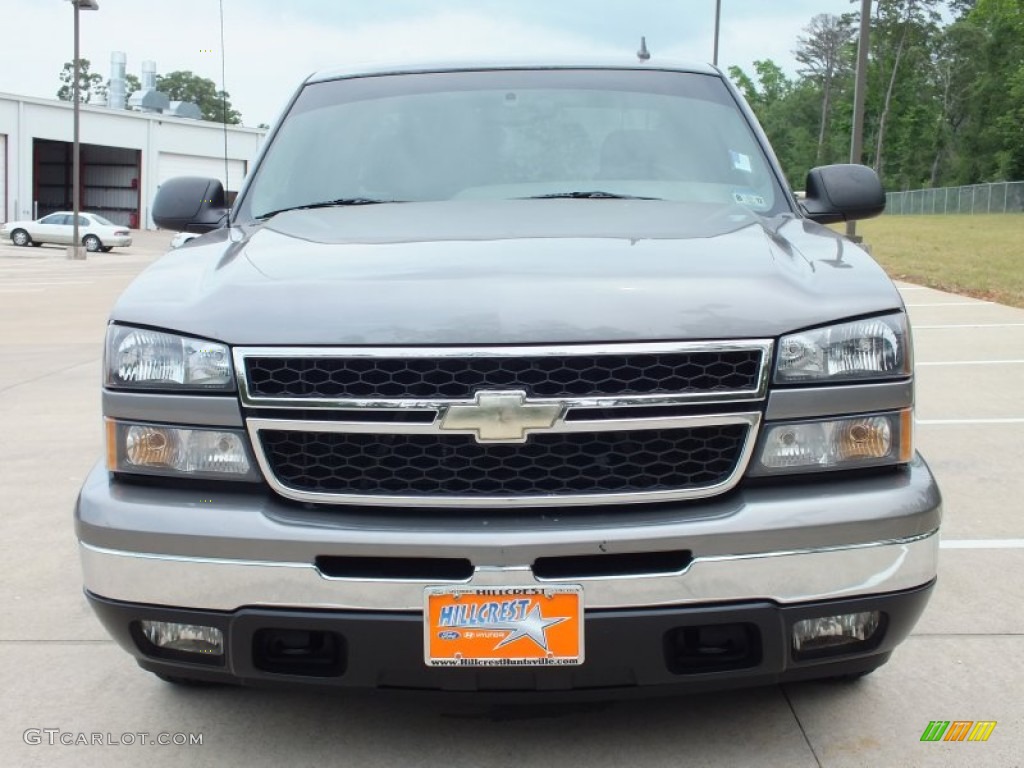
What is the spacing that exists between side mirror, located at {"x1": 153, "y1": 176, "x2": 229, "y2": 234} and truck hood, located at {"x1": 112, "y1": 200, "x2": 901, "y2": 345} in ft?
2.50

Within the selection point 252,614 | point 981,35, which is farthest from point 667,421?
point 981,35

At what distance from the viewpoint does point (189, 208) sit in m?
Answer: 3.98

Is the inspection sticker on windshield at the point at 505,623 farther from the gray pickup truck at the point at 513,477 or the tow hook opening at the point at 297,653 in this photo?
the tow hook opening at the point at 297,653

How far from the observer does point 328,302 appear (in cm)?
260

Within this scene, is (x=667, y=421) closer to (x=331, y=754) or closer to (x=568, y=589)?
(x=568, y=589)

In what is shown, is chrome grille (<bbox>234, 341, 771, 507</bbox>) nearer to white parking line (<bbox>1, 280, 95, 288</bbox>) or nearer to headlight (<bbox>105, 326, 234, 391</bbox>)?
headlight (<bbox>105, 326, 234, 391</bbox>)

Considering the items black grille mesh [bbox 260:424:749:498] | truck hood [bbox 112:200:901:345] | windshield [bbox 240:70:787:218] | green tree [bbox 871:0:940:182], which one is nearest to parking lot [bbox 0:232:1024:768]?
black grille mesh [bbox 260:424:749:498]

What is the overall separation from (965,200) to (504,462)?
69.6 metres

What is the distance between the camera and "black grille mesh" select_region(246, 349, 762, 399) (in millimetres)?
2494

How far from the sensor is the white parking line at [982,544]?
4.63m

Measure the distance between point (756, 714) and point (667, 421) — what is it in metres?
1.04

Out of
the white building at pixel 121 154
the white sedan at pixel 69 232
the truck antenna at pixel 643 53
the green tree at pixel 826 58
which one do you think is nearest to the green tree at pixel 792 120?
the green tree at pixel 826 58

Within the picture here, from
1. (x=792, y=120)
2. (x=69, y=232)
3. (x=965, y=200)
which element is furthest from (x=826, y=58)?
(x=69, y=232)

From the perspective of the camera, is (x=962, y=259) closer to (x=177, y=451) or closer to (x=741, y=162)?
(x=741, y=162)
